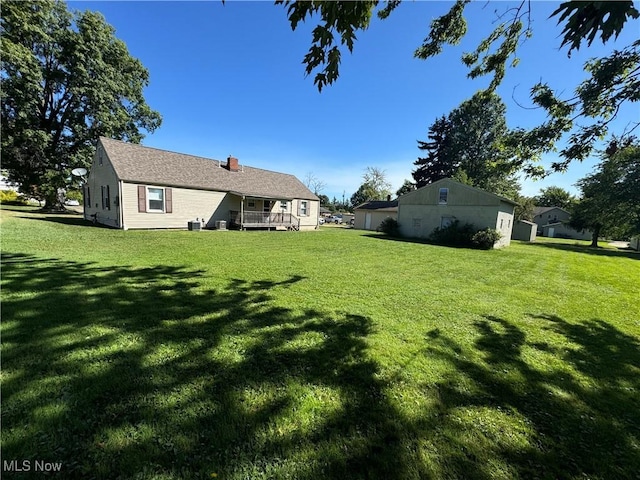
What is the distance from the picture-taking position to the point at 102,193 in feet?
54.5

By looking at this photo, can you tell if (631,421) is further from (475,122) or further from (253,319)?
(475,122)

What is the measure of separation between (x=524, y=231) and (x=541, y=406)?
33.7 metres

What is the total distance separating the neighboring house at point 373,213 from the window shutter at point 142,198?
22829 millimetres

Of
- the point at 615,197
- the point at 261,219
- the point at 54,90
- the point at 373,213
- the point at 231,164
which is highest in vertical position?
the point at 54,90

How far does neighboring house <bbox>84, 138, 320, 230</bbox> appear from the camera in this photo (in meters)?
15.1

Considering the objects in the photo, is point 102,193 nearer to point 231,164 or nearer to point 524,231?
point 231,164

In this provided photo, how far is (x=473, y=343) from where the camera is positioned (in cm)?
371

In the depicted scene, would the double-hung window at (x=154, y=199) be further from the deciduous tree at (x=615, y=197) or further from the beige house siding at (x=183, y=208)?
the deciduous tree at (x=615, y=197)

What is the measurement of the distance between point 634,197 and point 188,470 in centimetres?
3122

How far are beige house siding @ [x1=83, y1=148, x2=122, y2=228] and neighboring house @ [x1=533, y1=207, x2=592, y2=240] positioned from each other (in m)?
55.8

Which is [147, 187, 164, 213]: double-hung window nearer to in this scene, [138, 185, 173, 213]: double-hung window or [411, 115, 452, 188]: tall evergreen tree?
[138, 185, 173, 213]: double-hung window

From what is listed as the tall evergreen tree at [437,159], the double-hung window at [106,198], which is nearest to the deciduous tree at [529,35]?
the double-hung window at [106,198]

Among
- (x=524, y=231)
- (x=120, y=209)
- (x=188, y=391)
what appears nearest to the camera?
(x=188, y=391)

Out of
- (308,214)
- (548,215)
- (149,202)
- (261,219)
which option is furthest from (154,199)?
(548,215)
